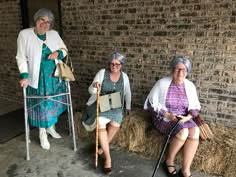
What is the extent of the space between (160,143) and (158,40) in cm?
127

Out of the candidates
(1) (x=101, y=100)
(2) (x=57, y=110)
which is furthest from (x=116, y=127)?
(2) (x=57, y=110)

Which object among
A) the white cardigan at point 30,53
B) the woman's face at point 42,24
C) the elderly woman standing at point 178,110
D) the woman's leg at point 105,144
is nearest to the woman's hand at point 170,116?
the elderly woman standing at point 178,110

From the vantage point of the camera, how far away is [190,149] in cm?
258

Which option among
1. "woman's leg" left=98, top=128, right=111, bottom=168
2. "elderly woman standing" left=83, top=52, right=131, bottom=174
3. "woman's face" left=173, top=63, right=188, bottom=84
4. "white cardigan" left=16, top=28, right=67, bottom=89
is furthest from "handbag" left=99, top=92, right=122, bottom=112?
"white cardigan" left=16, top=28, right=67, bottom=89

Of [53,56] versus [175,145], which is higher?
[53,56]

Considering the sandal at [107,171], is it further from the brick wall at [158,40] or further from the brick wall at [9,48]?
the brick wall at [9,48]

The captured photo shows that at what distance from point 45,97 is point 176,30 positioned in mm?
1730

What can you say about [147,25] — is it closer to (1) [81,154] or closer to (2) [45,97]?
(2) [45,97]

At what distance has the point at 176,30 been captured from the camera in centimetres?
312

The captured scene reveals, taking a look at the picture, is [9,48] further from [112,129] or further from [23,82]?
[112,129]

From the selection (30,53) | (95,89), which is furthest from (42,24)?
(95,89)

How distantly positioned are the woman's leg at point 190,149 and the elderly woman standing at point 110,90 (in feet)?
2.53

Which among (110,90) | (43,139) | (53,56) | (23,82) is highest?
(53,56)

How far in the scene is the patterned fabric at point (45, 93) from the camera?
9.96ft
